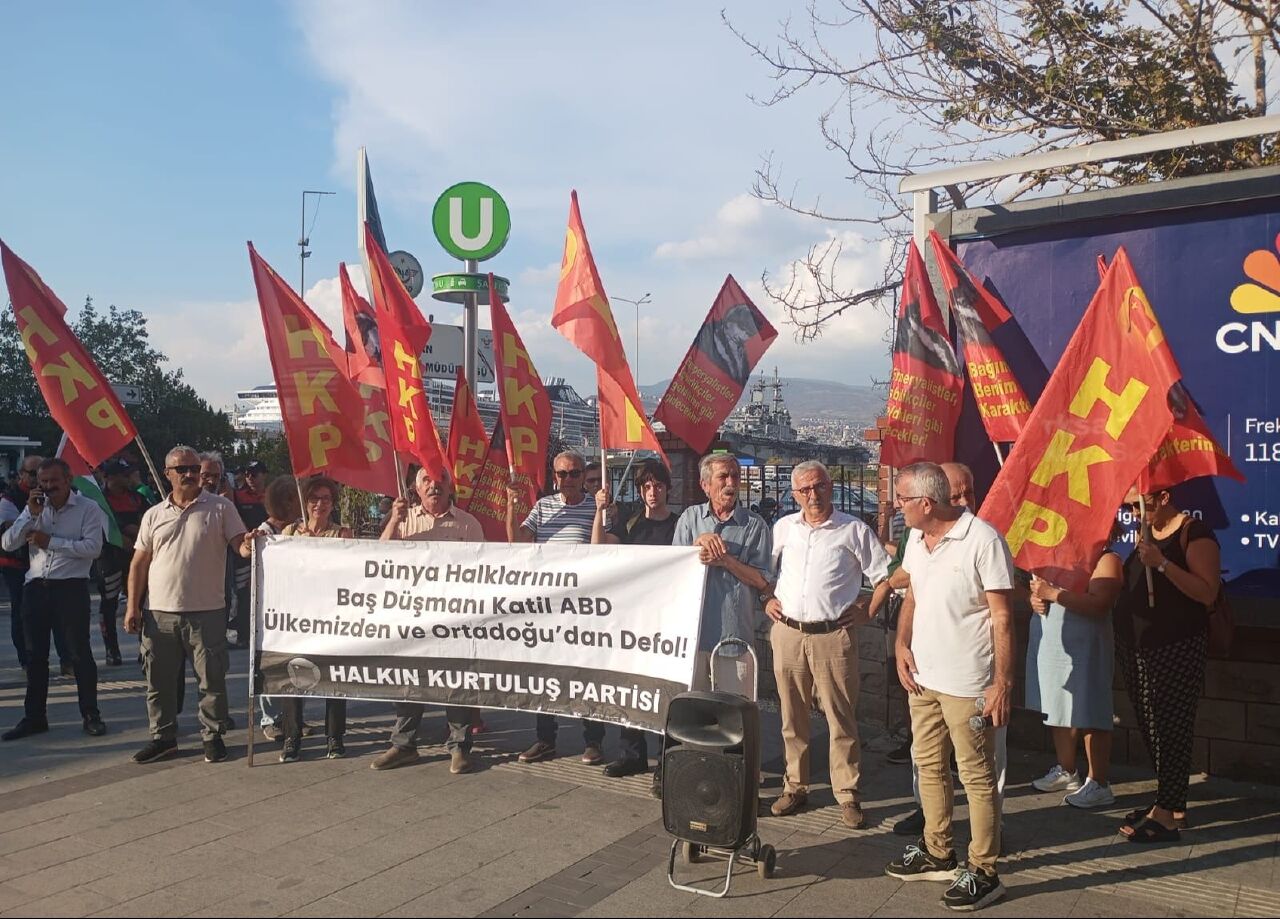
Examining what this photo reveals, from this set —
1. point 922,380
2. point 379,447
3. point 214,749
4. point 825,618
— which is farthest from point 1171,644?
point 214,749

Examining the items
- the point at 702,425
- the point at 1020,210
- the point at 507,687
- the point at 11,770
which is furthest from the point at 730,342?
the point at 11,770

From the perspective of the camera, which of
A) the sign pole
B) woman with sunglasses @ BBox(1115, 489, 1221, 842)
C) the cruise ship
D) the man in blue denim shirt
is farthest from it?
the cruise ship

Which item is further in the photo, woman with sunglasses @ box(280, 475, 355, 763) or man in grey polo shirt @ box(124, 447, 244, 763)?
woman with sunglasses @ box(280, 475, 355, 763)

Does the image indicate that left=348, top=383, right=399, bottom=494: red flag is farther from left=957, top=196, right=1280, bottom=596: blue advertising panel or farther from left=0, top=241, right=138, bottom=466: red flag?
left=957, top=196, right=1280, bottom=596: blue advertising panel

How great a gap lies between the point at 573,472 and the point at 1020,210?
3.43m

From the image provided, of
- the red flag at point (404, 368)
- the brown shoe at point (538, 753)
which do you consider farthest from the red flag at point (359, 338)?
the brown shoe at point (538, 753)

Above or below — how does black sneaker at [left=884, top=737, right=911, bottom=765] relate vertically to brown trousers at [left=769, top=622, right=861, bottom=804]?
below

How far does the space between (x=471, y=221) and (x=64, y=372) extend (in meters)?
7.51

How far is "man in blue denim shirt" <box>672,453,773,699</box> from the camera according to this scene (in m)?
5.50

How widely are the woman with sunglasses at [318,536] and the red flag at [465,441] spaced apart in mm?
1269

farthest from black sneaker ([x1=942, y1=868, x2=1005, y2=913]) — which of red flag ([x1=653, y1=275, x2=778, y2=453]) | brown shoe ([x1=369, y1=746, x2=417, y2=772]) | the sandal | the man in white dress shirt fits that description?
the man in white dress shirt

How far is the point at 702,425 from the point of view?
23.3 feet

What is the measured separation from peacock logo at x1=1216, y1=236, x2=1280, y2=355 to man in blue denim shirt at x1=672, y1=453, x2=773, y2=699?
118 inches

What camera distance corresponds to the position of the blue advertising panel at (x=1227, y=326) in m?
6.05
